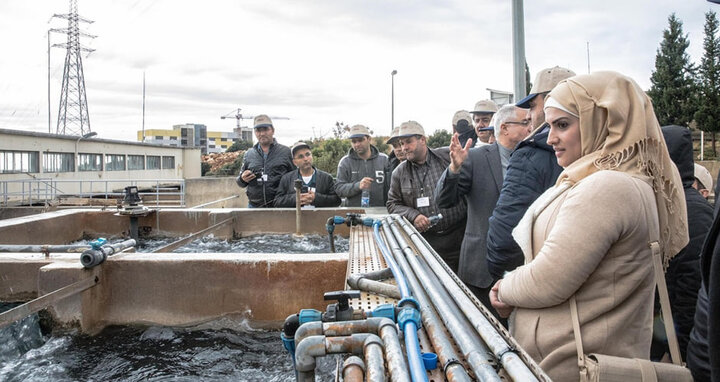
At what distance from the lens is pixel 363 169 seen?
622 cm

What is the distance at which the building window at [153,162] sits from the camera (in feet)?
117

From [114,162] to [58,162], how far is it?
5622 millimetres

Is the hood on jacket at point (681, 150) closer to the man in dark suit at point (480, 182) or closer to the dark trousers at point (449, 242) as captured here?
the man in dark suit at point (480, 182)

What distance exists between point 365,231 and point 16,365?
272 centimetres

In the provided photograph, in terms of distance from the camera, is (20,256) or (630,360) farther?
(20,256)

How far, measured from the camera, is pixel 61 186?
24828mm

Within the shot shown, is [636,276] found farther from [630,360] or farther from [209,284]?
[209,284]

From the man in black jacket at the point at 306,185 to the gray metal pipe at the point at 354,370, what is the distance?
4972mm

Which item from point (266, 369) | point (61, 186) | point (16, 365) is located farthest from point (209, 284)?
point (61, 186)

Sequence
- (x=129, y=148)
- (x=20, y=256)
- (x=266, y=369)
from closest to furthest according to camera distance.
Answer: (x=266, y=369) < (x=20, y=256) < (x=129, y=148)

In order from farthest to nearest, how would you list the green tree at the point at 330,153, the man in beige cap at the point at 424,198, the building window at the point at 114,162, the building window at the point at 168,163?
the building window at the point at 168,163
the building window at the point at 114,162
the green tree at the point at 330,153
the man in beige cap at the point at 424,198

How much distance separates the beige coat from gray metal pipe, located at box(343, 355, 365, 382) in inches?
26.7

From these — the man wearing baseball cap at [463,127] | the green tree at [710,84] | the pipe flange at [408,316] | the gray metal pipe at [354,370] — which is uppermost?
the green tree at [710,84]

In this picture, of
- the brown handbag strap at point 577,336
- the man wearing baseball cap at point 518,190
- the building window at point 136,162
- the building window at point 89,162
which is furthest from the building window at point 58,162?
the brown handbag strap at point 577,336
